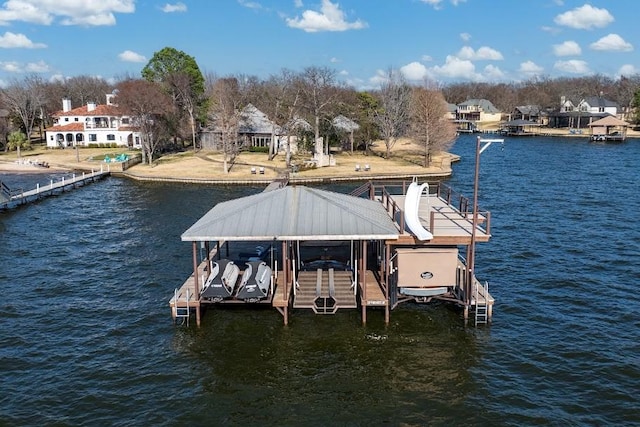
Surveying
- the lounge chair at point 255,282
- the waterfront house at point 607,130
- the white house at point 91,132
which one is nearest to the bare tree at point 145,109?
the white house at point 91,132

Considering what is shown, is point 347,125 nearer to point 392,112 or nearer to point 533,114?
point 392,112

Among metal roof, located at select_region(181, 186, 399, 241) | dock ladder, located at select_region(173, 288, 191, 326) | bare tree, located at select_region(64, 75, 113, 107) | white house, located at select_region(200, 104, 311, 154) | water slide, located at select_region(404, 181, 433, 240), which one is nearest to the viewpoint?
water slide, located at select_region(404, 181, 433, 240)

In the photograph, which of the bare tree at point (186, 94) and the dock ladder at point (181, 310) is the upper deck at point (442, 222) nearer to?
the dock ladder at point (181, 310)

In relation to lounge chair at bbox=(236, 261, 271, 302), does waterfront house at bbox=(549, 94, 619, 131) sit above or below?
above

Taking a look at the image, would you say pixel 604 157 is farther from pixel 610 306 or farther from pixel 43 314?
pixel 43 314

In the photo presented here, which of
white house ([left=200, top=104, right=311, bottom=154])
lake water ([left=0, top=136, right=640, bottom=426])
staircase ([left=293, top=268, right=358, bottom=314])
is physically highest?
white house ([left=200, top=104, right=311, bottom=154])

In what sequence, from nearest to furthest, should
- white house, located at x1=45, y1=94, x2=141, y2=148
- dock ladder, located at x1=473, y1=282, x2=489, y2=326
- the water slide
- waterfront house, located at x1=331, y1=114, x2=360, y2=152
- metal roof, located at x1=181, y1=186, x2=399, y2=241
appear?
the water slide
metal roof, located at x1=181, y1=186, x2=399, y2=241
dock ladder, located at x1=473, y1=282, x2=489, y2=326
waterfront house, located at x1=331, y1=114, x2=360, y2=152
white house, located at x1=45, y1=94, x2=141, y2=148

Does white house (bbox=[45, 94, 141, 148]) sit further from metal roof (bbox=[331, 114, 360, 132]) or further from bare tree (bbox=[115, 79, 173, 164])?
metal roof (bbox=[331, 114, 360, 132])

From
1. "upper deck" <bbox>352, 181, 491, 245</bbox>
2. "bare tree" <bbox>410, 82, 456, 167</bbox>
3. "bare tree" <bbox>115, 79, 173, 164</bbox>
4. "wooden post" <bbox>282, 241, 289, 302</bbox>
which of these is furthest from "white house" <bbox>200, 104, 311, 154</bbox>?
"wooden post" <bbox>282, 241, 289, 302</bbox>
